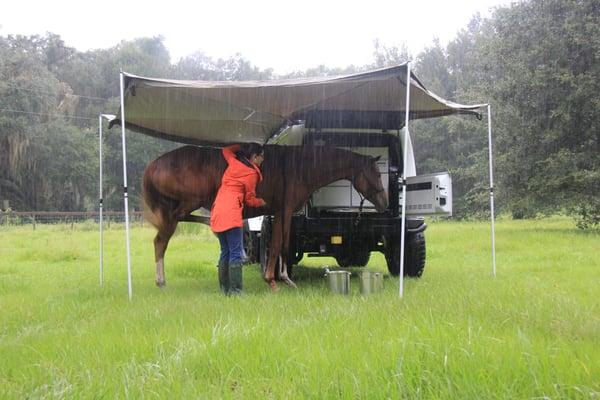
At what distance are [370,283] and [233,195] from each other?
1823 millimetres

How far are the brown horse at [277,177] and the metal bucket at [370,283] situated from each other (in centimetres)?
114

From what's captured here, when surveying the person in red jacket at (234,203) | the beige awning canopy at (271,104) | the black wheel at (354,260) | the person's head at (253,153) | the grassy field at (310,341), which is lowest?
the black wheel at (354,260)

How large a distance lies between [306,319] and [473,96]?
19.5m

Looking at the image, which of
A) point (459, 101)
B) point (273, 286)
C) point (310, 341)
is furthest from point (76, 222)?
point (310, 341)

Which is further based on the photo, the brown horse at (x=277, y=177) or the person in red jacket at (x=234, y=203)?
the brown horse at (x=277, y=177)

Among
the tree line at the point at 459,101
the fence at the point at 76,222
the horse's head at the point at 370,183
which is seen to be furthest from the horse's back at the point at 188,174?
the tree line at the point at 459,101

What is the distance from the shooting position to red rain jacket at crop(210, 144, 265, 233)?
6.49 m

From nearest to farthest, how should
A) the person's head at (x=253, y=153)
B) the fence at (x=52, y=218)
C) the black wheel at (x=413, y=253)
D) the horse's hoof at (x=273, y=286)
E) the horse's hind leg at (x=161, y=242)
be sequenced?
the person's head at (x=253, y=153)
the horse's hoof at (x=273, y=286)
the horse's hind leg at (x=161, y=242)
the black wheel at (x=413, y=253)
the fence at (x=52, y=218)

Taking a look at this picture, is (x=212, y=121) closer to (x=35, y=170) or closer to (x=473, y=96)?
(x=473, y=96)

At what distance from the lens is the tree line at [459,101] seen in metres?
16.9

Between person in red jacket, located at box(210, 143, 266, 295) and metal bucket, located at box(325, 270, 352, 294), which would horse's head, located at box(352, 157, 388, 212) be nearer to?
metal bucket, located at box(325, 270, 352, 294)

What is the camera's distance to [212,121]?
8648 millimetres

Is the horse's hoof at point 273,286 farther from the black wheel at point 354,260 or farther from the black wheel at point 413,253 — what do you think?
the black wheel at point 354,260

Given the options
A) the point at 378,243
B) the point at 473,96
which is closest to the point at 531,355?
the point at 378,243
